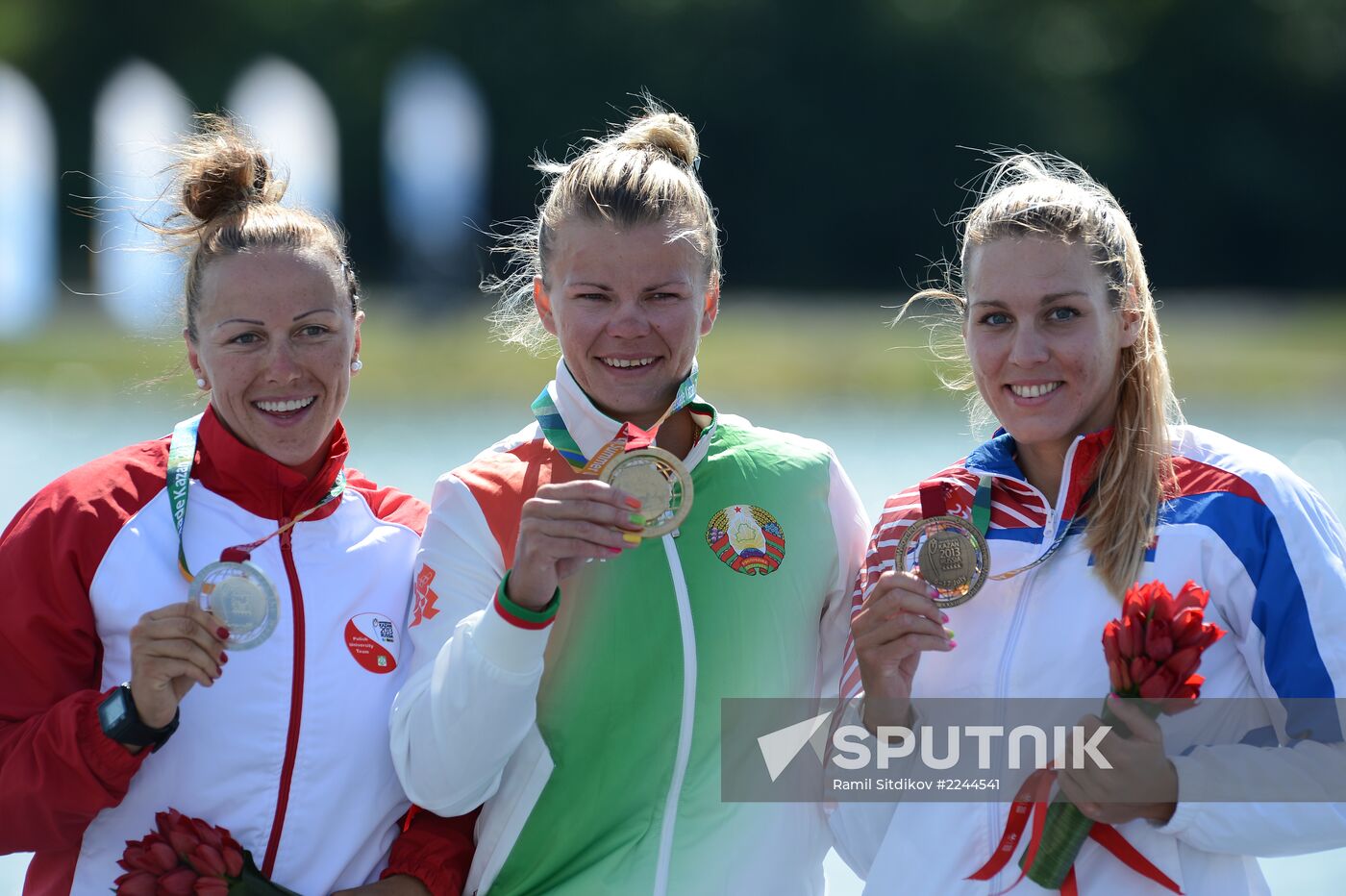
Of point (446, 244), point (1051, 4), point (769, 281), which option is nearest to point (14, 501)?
point (446, 244)

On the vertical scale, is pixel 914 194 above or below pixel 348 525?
above

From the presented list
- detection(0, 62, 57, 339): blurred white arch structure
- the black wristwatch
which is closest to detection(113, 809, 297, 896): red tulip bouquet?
the black wristwatch

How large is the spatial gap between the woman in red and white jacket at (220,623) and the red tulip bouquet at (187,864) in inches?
3.5

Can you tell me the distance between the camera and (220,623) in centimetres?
294

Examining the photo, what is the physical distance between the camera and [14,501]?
13.3 metres

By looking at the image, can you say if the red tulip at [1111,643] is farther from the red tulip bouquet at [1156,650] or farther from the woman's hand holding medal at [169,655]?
the woman's hand holding medal at [169,655]

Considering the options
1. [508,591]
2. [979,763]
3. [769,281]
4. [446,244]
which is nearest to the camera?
[508,591]

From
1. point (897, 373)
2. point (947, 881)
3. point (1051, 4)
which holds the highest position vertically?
point (1051, 4)

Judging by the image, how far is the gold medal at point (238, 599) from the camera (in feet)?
9.83

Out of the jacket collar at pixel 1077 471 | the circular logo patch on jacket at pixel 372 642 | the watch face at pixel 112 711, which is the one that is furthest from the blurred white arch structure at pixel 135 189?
the jacket collar at pixel 1077 471

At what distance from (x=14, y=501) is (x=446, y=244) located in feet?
52.0

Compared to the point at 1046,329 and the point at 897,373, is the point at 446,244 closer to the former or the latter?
the point at 897,373

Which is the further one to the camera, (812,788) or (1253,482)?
(812,788)

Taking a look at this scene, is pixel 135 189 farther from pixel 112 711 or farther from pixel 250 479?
pixel 112 711
